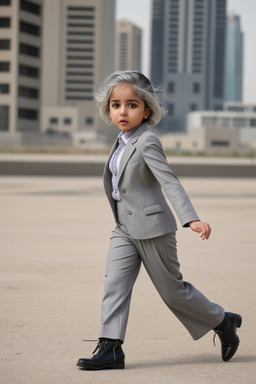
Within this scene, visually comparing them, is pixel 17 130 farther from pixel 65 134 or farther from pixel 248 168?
pixel 248 168

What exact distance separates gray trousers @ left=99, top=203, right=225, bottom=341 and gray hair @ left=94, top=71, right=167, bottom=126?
53 centimetres

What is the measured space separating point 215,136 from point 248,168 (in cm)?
10969

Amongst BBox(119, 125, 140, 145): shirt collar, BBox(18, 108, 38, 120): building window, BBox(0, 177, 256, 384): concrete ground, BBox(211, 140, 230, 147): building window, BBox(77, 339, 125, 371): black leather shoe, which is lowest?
BBox(211, 140, 230, 147): building window

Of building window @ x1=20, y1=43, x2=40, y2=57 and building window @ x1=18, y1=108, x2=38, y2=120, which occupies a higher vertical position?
building window @ x1=20, y1=43, x2=40, y2=57

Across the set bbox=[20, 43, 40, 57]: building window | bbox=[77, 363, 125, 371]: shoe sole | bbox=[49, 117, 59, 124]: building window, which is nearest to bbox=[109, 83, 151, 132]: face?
bbox=[77, 363, 125, 371]: shoe sole

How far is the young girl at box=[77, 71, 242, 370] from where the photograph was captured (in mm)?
4234

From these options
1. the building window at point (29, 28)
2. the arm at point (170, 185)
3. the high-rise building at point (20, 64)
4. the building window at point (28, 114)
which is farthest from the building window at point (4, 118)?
the arm at point (170, 185)

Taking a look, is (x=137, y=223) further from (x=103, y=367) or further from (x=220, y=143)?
(x=220, y=143)

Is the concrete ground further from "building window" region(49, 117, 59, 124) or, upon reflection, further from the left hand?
"building window" region(49, 117, 59, 124)

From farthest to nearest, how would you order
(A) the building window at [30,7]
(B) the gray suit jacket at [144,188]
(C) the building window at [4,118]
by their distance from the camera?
(A) the building window at [30,7] → (C) the building window at [4,118] → (B) the gray suit jacket at [144,188]

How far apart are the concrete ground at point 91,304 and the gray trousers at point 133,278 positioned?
295 millimetres

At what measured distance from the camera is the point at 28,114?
144125mm

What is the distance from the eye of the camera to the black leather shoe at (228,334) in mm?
4523

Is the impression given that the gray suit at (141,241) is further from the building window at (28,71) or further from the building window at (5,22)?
the building window at (5,22)
